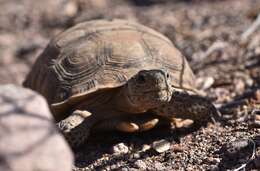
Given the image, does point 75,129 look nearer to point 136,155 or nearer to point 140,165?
point 136,155

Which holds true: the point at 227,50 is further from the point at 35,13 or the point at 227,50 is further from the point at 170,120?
the point at 35,13

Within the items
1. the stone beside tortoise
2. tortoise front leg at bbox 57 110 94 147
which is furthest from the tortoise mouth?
tortoise front leg at bbox 57 110 94 147

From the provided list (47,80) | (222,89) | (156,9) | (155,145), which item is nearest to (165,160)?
(155,145)

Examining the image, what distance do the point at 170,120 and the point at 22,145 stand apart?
236 cm

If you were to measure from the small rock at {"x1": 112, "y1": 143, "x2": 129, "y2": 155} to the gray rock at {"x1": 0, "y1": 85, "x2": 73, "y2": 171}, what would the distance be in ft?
5.12

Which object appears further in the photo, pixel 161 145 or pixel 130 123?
pixel 130 123

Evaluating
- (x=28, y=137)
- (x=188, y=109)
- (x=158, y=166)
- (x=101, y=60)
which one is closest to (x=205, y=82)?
(x=188, y=109)

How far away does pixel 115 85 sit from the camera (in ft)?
14.5

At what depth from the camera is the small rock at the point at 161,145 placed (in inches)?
162

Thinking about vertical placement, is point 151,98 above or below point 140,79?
below

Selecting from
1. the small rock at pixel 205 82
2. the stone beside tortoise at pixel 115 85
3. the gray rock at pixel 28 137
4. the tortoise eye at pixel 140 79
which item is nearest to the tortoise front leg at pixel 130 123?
the stone beside tortoise at pixel 115 85

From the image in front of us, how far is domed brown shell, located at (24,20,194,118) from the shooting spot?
4508mm

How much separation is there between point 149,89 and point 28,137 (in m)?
1.67

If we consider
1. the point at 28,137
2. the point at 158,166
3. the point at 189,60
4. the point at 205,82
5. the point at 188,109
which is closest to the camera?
the point at 28,137
